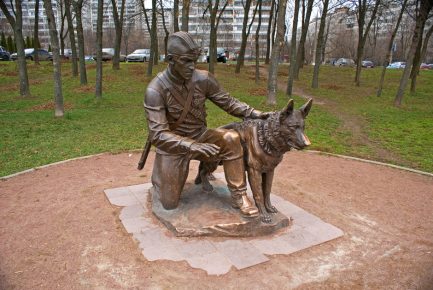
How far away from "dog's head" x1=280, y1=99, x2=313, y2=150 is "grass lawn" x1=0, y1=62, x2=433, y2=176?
540 centimetres

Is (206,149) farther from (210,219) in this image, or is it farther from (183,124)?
(210,219)

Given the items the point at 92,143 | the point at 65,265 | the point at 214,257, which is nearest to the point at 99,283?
the point at 65,265

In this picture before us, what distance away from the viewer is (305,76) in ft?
87.6

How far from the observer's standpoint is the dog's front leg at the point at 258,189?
14.4 feet

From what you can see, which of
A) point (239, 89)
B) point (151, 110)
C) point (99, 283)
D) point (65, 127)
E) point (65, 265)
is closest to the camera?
point (99, 283)

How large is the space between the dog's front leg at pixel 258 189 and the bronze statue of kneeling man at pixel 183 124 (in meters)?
0.09

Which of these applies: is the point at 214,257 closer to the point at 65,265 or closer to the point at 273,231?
the point at 273,231

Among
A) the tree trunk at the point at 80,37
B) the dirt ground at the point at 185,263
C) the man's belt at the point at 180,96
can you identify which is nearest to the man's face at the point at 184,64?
the man's belt at the point at 180,96

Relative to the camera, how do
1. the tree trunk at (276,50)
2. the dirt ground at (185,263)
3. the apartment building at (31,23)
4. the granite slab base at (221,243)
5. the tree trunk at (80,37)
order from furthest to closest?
1. the apartment building at (31,23)
2. the tree trunk at (80,37)
3. the tree trunk at (276,50)
4. the granite slab base at (221,243)
5. the dirt ground at (185,263)

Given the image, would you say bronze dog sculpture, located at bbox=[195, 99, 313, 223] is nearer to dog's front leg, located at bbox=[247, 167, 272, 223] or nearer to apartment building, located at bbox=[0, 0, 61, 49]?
dog's front leg, located at bbox=[247, 167, 272, 223]

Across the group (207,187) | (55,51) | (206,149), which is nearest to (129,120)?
(55,51)

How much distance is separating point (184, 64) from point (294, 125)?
1418mm

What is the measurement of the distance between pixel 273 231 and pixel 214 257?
37.5 inches

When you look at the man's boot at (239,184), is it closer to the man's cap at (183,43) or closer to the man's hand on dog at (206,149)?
the man's hand on dog at (206,149)
